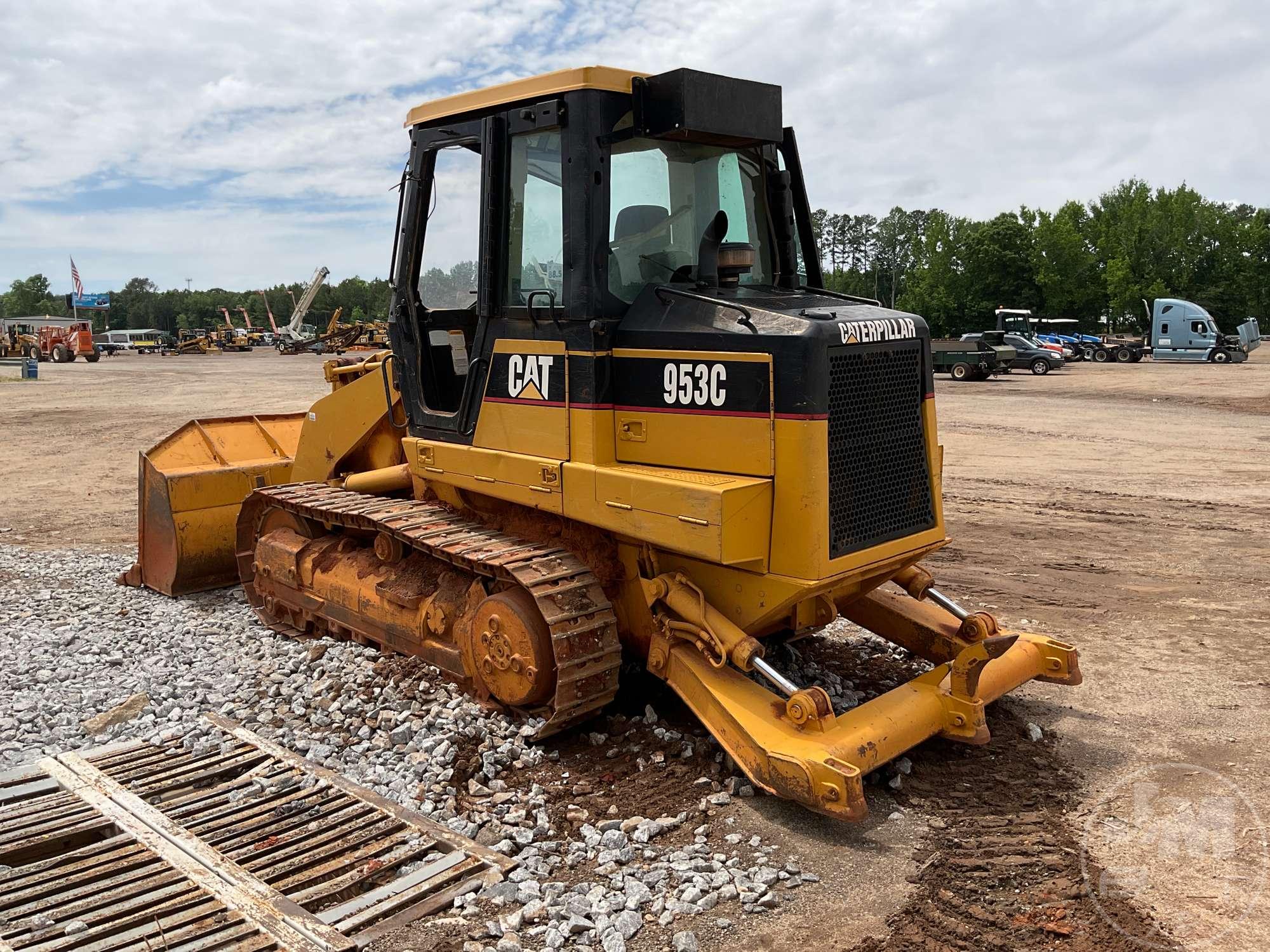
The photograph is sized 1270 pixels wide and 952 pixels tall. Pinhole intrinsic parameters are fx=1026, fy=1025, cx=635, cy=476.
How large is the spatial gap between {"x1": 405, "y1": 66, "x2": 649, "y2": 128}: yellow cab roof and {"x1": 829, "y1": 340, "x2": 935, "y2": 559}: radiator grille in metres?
1.82

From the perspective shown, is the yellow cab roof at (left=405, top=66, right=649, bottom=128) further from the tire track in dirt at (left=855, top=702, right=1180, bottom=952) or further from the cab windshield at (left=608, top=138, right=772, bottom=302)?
the tire track in dirt at (left=855, top=702, right=1180, bottom=952)

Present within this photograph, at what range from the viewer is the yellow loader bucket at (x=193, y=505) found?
8375mm

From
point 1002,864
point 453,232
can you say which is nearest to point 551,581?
point 453,232

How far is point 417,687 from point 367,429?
2133mm

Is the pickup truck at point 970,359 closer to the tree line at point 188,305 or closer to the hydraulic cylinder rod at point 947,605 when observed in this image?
the hydraulic cylinder rod at point 947,605

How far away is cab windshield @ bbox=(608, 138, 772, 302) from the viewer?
530 centimetres

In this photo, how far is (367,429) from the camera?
7.32 meters

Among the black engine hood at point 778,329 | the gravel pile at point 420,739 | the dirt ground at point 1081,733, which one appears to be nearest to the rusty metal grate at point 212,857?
the gravel pile at point 420,739

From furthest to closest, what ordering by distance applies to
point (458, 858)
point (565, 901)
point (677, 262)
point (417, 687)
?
point (417, 687)
point (677, 262)
point (458, 858)
point (565, 901)

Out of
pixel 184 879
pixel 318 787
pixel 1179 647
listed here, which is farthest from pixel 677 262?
pixel 1179 647

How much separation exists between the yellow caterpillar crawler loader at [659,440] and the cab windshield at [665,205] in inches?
0.5

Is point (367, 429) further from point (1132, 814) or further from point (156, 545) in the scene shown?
point (1132, 814)

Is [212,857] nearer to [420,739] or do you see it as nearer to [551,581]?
[420,739]

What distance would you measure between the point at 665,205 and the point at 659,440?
4.25 feet
